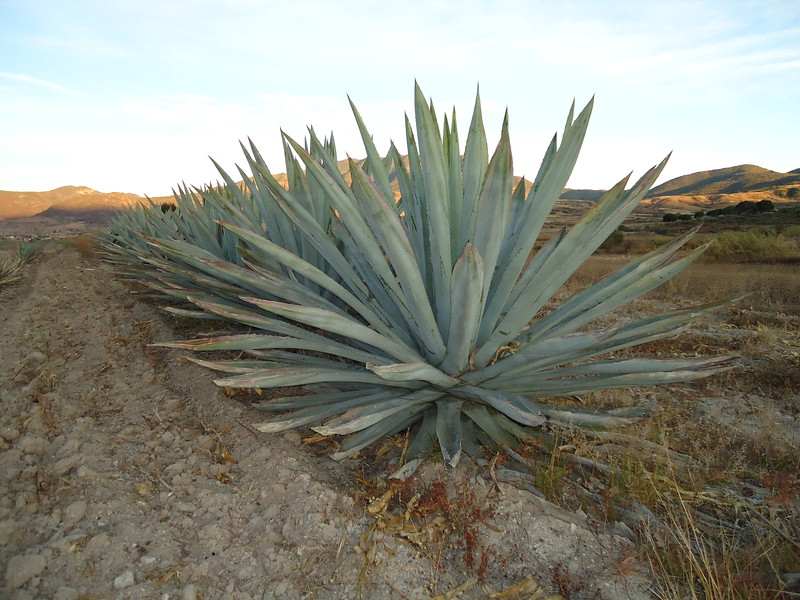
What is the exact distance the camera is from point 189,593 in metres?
Result: 1.61

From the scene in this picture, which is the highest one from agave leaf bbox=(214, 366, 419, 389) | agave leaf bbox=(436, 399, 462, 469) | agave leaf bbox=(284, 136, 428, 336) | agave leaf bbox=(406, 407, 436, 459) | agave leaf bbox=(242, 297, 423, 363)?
agave leaf bbox=(284, 136, 428, 336)

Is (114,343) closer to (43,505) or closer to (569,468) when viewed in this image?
(43,505)

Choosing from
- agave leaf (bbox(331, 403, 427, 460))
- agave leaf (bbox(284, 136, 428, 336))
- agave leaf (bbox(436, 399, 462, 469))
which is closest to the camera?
agave leaf (bbox(436, 399, 462, 469))

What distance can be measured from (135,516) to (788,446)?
11.1 feet

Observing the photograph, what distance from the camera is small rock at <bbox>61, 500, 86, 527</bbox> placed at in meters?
1.88

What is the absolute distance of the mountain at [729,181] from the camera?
9346cm

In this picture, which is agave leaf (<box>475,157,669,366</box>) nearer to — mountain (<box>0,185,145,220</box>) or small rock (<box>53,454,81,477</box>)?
small rock (<box>53,454,81,477</box>)

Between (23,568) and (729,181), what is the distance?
428 ft

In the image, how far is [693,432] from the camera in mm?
3018

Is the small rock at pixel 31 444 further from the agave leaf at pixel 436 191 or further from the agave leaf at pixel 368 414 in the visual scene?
the agave leaf at pixel 436 191

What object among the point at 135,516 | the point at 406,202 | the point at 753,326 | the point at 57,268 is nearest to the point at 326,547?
the point at 135,516

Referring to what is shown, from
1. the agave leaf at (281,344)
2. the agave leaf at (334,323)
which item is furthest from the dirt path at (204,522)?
the agave leaf at (334,323)

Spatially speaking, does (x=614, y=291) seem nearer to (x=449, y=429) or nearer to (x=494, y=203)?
(x=494, y=203)

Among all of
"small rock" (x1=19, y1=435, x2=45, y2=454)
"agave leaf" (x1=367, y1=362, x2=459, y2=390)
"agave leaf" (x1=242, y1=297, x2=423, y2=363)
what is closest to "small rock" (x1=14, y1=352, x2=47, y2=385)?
"small rock" (x1=19, y1=435, x2=45, y2=454)
